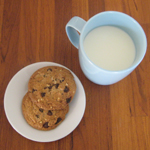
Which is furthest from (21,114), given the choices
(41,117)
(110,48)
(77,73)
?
(110,48)

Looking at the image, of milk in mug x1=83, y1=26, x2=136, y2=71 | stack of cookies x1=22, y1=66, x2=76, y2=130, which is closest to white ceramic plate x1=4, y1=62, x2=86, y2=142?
stack of cookies x1=22, y1=66, x2=76, y2=130

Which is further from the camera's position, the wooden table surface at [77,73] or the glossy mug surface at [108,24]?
the wooden table surface at [77,73]

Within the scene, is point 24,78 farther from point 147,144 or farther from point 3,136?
point 147,144

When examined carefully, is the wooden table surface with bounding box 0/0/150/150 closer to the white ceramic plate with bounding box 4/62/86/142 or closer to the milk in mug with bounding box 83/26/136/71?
the white ceramic plate with bounding box 4/62/86/142

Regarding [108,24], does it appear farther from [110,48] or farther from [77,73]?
[77,73]

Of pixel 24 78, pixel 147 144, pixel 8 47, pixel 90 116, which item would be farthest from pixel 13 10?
pixel 147 144

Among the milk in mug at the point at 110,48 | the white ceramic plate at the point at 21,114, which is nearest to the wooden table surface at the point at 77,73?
the white ceramic plate at the point at 21,114

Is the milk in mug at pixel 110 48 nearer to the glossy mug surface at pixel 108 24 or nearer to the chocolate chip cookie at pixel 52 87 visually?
the glossy mug surface at pixel 108 24
